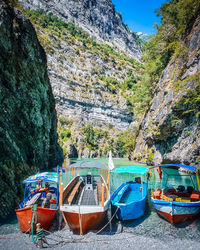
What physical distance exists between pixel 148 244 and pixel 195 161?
15.4m

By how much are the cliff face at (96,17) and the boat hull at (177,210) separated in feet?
476

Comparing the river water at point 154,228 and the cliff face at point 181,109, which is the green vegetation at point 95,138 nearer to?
the cliff face at point 181,109

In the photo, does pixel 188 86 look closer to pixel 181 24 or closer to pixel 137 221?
pixel 181 24

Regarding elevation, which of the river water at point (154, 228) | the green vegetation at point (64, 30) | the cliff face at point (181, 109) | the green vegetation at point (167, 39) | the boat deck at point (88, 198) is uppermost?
the green vegetation at point (64, 30)

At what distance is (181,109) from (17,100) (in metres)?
22.0

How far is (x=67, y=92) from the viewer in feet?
298

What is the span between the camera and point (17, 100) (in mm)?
18047

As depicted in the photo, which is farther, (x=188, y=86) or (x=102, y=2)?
(x=102, y=2)

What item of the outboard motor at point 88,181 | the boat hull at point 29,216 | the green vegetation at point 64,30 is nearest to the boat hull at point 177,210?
the outboard motor at point 88,181

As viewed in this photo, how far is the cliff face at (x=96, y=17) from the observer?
12453 centimetres

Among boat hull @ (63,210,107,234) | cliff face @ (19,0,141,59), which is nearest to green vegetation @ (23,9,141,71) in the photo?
cliff face @ (19,0,141,59)

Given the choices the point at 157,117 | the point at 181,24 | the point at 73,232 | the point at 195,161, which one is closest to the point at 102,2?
the point at 181,24

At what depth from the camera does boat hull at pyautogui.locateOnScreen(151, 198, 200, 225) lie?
964 cm

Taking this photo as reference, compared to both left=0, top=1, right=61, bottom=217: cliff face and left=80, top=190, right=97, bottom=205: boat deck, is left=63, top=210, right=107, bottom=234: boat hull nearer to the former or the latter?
left=80, top=190, right=97, bottom=205: boat deck
